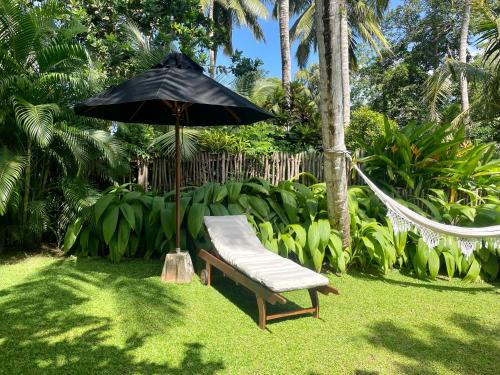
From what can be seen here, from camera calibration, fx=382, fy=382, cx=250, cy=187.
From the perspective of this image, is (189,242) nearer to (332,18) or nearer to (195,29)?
(332,18)

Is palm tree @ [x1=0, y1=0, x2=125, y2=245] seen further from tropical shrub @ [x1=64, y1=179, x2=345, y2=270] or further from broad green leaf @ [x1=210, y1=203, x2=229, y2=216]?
broad green leaf @ [x1=210, y1=203, x2=229, y2=216]

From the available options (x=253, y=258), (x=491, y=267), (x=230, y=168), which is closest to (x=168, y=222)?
(x=253, y=258)

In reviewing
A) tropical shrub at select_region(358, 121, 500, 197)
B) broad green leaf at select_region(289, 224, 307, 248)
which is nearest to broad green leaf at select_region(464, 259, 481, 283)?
tropical shrub at select_region(358, 121, 500, 197)

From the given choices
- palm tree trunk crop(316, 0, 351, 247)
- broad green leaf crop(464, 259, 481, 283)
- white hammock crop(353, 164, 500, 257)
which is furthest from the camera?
broad green leaf crop(464, 259, 481, 283)

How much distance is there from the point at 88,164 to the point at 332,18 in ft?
12.1

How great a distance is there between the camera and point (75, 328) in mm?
2918

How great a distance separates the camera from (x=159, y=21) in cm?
889

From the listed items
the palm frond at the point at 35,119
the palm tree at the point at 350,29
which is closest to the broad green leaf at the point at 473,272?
the palm frond at the point at 35,119

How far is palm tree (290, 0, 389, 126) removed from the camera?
1237cm

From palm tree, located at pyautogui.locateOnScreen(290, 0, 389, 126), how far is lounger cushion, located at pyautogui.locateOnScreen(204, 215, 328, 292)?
27.3ft

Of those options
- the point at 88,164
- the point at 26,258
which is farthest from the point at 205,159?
the point at 26,258

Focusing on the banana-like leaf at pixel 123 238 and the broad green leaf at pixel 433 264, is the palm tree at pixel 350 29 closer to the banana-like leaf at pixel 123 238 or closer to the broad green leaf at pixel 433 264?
the broad green leaf at pixel 433 264

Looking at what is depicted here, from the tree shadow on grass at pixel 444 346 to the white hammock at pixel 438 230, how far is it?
91cm

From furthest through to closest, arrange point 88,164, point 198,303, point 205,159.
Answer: point 205,159, point 88,164, point 198,303
